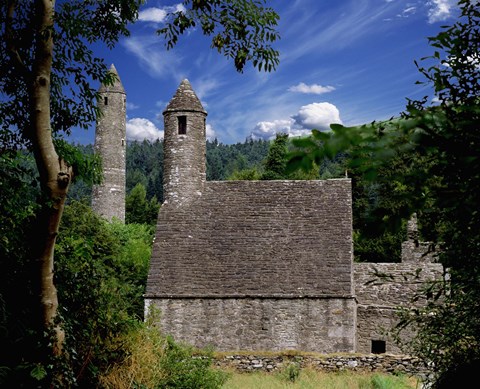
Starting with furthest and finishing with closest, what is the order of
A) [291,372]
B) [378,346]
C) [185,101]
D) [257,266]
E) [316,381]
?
[185,101]
[378,346]
[257,266]
[291,372]
[316,381]

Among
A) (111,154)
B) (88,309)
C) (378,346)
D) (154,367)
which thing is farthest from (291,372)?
(111,154)

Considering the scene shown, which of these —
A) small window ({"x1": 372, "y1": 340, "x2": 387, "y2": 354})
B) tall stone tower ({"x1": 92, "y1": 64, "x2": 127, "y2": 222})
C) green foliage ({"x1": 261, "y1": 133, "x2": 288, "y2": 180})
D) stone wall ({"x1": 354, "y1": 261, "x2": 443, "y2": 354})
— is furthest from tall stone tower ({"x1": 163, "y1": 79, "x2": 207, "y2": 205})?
tall stone tower ({"x1": 92, "y1": 64, "x2": 127, "y2": 222})

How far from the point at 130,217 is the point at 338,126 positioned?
74437mm

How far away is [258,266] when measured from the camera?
26125mm

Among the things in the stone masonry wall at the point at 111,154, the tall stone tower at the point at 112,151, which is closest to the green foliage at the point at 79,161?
the tall stone tower at the point at 112,151

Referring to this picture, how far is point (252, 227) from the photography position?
27.3m

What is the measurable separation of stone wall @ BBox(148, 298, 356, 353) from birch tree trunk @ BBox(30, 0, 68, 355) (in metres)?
16.6

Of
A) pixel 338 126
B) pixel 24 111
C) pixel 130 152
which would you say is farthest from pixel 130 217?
pixel 130 152

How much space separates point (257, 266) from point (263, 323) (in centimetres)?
234

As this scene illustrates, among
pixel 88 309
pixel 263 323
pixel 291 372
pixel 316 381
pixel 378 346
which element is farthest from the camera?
pixel 378 346

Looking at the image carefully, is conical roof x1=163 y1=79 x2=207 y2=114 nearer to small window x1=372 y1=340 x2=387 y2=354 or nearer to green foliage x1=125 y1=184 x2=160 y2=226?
small window x1=372 y1=340 x2=387 y2=354

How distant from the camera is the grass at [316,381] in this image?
1858cm

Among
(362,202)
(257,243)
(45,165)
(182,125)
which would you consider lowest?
(257,243)

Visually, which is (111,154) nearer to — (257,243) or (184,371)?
(257,243)
